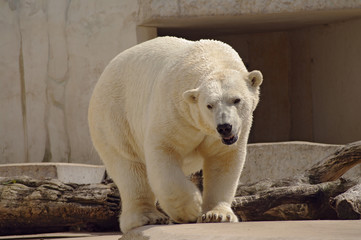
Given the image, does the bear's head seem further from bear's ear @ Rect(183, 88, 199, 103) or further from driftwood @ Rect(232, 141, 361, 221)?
driftwood @ Rect(232, 141, 361, 221)

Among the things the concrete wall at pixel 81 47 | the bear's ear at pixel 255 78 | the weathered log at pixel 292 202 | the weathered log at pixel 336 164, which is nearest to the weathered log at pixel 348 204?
the weathered log at pixel 292 202

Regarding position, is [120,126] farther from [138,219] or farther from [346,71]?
[346,71]

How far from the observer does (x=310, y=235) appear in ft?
12.2

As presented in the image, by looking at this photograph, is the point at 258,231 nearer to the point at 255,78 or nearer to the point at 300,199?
the point at 255,78

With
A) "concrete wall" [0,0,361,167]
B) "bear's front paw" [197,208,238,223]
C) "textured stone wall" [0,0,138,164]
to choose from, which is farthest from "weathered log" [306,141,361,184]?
"textured stone wall" [0,0,138,164]

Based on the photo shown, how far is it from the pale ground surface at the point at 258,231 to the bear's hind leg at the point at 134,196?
0.48 m

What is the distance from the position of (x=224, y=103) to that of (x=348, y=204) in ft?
4.16

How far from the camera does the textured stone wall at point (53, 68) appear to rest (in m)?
10.5

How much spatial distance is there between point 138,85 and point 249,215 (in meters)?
1.46

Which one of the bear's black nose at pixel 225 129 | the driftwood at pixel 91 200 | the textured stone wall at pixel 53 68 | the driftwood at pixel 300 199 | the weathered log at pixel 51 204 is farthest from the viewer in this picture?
the textured stone wall at pixel 53 68

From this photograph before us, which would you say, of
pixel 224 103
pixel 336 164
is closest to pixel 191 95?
pixel 224 103

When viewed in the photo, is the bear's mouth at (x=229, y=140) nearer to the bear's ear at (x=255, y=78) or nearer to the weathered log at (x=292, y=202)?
the bear's ear at (x=255, y=78)

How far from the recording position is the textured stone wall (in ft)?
34.6

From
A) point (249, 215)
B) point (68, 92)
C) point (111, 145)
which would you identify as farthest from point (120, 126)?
point (68, 92)
